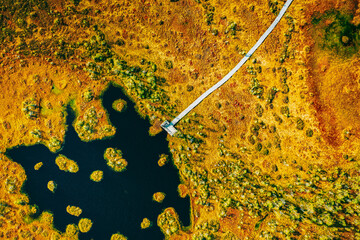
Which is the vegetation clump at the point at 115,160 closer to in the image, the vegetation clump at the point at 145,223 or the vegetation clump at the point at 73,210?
the vegetation clump at the point at 73,210

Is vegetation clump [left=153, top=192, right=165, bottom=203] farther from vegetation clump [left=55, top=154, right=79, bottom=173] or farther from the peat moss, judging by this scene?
the peat moss

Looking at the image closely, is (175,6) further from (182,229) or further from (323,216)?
(323,216)

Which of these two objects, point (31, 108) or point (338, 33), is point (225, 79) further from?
point (31, 108)

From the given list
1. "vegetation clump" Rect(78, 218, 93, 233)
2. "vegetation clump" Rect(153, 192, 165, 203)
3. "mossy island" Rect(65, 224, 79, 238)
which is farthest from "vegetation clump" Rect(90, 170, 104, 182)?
"vegetation clump" Rect(153, 192, 165, 203)

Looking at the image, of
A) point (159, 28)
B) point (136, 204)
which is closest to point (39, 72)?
point (159, 28)

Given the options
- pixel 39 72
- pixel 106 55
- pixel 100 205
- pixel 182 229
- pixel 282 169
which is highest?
pixel 106 55

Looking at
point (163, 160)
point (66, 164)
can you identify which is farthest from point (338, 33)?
point (66, 164)
